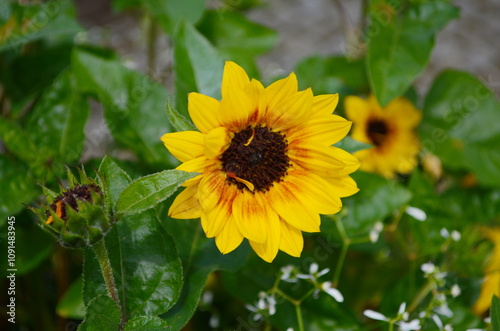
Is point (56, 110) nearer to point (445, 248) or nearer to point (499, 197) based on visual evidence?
point (445, 248)

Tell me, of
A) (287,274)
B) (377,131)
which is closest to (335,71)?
(377,131)

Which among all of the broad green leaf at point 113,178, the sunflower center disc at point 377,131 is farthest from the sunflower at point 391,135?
the broad green leaf at point 113,178

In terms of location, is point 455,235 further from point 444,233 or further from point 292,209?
point 292,209

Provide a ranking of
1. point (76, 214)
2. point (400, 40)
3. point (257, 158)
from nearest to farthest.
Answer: point (76, 214)
point (257, 158)
point (400, 40)

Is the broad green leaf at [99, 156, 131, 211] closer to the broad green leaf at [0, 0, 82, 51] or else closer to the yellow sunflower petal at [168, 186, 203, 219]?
the yellow sunflower petal at [168, 186, 203, 219]

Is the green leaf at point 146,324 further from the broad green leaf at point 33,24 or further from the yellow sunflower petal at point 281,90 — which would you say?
the broad green leaf at point 33,24

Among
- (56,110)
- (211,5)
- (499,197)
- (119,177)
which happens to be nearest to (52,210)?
(119,177)

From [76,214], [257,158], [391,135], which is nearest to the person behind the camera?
[76,214]
